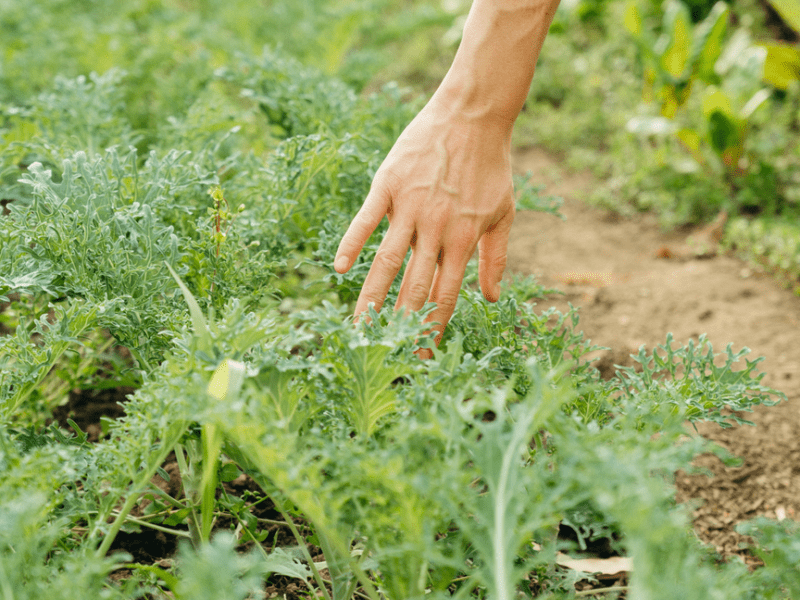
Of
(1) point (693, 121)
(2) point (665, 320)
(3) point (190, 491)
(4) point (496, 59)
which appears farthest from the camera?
(1) point (693, 121)

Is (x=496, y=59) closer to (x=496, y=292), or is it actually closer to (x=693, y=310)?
(x=496, y=292)

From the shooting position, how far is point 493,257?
5.86 ft

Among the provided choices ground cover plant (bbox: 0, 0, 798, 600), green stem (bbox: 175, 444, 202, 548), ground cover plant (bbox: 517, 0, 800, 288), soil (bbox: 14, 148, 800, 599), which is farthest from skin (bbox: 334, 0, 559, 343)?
ground cover plant (bbox: 517, 0, 800, 288)

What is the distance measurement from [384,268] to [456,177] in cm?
33

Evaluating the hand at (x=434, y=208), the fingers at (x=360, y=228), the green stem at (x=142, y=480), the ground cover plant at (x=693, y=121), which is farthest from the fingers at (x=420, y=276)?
the ground cover plant at (x=693, y=121)

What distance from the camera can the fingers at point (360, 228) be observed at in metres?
1.63

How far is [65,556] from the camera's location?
4.29 ft

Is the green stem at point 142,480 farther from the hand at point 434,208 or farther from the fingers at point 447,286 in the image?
the fingers at point 447,286

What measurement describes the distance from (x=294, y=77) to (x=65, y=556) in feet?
6.58

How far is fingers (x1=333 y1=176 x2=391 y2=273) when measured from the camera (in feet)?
5.36

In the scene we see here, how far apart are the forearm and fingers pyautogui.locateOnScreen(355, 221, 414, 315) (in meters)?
0.41

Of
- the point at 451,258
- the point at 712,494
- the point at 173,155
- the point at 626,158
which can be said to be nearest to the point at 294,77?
the point at 173,155

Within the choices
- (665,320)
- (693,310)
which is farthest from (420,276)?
(693,310)

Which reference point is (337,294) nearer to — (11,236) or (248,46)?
(11,236)
